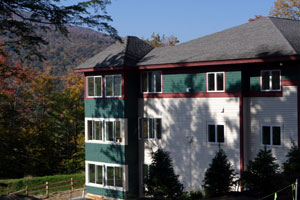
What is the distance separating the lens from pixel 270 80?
827 inches

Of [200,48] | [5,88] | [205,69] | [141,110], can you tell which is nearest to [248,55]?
[205,69]

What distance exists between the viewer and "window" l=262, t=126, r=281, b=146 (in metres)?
20.9

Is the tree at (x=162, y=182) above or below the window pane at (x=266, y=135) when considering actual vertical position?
below

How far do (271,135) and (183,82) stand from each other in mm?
5953

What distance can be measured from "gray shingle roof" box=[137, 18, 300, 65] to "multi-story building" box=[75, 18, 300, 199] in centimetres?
7

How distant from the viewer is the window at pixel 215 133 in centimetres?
2242

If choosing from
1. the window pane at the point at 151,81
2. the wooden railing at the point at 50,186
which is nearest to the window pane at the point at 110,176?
the wooden railing at the point at 50,186

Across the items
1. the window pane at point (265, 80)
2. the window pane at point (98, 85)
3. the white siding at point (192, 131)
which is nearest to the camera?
the window pane at point (265, 80)

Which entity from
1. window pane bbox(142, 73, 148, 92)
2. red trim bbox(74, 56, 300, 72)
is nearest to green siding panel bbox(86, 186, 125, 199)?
window pane bbox(142, 73, 148, 92)

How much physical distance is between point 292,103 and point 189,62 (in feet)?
19.7

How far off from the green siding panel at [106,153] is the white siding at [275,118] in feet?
26.2

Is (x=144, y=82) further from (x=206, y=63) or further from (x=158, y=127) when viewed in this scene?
(x=206, y=63)

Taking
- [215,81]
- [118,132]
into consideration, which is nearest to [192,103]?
[215,81]

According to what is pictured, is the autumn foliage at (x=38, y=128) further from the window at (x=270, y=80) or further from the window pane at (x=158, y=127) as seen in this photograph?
the window at (x=270, y=80)
